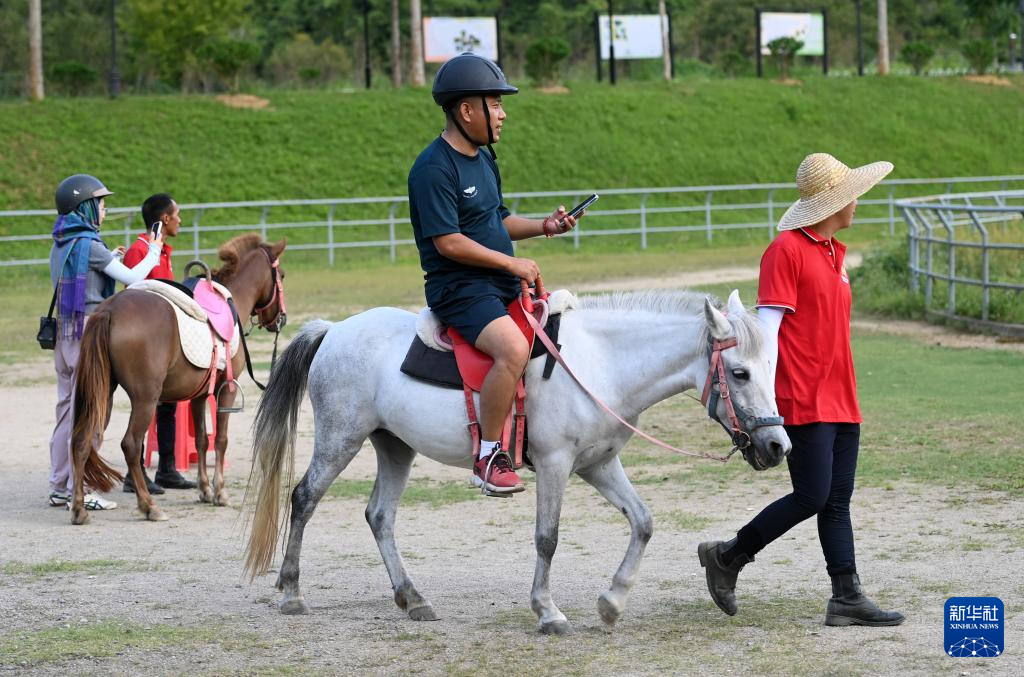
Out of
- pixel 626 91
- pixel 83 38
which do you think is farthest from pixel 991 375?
pixel 83 38

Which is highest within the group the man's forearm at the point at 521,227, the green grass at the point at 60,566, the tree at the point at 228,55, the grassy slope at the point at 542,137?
the tree at the point at 228,55

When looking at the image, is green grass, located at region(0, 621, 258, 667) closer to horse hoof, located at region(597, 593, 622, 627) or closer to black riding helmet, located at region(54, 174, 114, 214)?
horse hoof, located at region(597, 593, 622, 627)

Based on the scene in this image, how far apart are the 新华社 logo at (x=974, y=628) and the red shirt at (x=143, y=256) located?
6.06 meters

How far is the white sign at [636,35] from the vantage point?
4325cm

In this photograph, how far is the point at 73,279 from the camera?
874 centimetres

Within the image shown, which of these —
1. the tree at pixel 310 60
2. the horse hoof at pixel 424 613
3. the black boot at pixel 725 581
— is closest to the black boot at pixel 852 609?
the black boot at pixel 725 581

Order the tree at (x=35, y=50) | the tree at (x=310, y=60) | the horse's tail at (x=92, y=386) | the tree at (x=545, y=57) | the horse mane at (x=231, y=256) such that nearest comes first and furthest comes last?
1. the horse's tail at (x=92, y=386)
2. the horse mane at (x=231, y=256)
3. the tree at (x=35, y=50)
4. the tree at (x=545, y=57)
5. the tree at (x=310, y=60)

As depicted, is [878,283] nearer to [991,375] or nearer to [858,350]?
[858,350]

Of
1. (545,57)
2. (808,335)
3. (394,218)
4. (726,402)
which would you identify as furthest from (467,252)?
(545,57)

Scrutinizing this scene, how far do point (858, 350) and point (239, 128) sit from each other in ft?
83.2

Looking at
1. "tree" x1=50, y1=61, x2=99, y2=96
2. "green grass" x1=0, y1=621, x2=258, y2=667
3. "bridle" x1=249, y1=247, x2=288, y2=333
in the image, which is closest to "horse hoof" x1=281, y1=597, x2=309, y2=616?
"green grass" x1=0, y1=621, x2=258, y2=667

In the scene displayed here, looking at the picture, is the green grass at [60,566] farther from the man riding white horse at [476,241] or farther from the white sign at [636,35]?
the white sign at [636,35]

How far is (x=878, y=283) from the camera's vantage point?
720 inches

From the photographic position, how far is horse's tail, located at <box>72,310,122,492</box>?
8.21 meters
